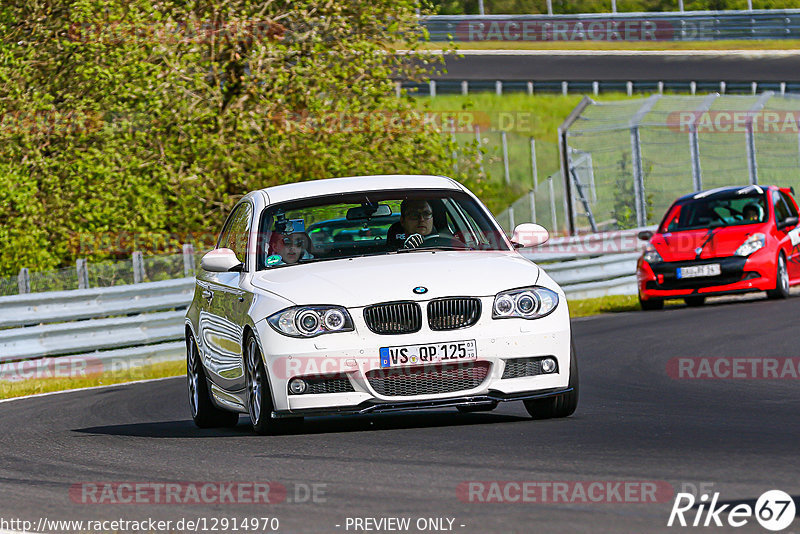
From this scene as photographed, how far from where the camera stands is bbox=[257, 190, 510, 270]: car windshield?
9.63 m

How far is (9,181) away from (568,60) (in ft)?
109

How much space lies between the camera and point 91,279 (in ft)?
61.9

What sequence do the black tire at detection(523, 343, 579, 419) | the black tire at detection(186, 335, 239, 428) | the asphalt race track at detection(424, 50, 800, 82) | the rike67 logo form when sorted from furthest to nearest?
the asphalt race track at detection(424, 50, 800, 82) < the black tire at detection(186, 335, 239, 428) < the black tire at detection(523, 343, 579, 419) < the rike67 logo

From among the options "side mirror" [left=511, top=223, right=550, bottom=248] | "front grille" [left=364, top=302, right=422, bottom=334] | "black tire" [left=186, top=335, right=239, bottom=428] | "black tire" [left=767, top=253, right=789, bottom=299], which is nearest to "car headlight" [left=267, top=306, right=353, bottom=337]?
"front grille" [left=364, top=302, right=422, bottom=334]

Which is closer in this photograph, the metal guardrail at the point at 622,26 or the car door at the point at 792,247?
the car door at the point at 792,247

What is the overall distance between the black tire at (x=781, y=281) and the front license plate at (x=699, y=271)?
821mm

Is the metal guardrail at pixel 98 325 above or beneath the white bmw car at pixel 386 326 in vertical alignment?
beneath

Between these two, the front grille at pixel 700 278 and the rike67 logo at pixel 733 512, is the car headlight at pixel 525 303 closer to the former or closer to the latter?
the rike67 logo at pixel 733 512

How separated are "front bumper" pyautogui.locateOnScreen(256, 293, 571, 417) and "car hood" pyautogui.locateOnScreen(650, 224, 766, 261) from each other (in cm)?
1154

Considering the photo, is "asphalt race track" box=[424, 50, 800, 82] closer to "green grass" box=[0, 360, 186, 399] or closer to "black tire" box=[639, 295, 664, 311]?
"black tire" box=[639, 295, 664, 311]

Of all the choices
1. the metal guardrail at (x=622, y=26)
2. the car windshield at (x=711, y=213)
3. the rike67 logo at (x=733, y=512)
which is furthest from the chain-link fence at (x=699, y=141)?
the metal guardrail at (x=622, y=26)

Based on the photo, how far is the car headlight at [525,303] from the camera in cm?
872

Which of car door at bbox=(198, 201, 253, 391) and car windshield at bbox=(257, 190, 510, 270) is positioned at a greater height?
car windshield at bbox=(257, 190, 510, 270)

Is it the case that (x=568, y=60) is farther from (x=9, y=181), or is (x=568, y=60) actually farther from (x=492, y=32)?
(x=9, y=181)
